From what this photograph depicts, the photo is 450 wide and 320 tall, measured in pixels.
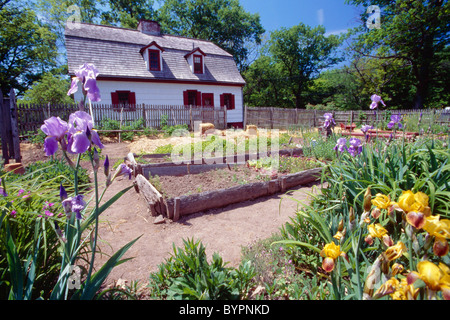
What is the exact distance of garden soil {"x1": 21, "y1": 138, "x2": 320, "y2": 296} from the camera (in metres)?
2.31

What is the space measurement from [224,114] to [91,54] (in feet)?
27.2

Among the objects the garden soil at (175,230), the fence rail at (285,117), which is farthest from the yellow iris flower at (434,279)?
the fence rail at (285,117)

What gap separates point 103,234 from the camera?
289 cm

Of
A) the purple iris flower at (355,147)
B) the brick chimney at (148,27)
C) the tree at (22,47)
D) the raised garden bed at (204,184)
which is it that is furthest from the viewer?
the tree at (22,47)

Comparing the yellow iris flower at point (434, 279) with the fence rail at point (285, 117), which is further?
the fence rail at point (285, 117)

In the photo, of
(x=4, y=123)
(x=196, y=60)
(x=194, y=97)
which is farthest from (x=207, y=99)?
(x=4, y=123)

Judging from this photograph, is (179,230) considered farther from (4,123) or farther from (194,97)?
(194,97)

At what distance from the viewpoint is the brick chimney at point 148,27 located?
16.3m

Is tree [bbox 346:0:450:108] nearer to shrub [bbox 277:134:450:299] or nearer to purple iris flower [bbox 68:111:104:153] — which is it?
shrub [bbox 277:134:450:299]

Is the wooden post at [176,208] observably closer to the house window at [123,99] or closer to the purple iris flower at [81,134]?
the purple iris flower at [81,134]

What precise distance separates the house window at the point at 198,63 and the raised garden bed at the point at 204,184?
39.6ft

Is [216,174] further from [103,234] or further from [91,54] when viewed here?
[91,54]

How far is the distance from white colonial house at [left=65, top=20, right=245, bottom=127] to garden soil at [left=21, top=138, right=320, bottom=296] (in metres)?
10.8

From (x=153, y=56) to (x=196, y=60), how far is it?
3.00 metres
